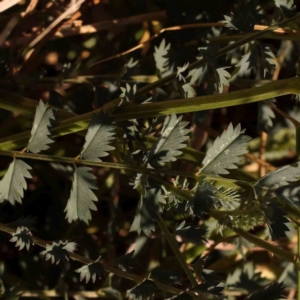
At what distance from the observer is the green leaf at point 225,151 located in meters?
0.70

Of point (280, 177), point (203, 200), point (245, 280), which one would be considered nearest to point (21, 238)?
point (203, 200)

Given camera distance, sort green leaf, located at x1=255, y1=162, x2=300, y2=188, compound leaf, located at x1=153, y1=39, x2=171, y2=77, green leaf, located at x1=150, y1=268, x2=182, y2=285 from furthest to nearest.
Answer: compound leaf, located at x1=153, y1=39, x2=171, y2=77 < green leaf, located at x1=150, y1=268, x2=182, y2=285 < green leaf, located at x1=255, y1=162, x2=300, y2=188

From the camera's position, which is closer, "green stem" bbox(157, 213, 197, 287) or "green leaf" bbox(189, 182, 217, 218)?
"green leaf" bbox(189, 182, 217, 218)

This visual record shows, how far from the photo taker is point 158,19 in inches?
45.3

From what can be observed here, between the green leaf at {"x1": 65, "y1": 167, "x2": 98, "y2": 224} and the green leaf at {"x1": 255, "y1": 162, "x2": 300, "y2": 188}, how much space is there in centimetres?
24

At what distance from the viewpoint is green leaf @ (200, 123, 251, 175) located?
0.70 m

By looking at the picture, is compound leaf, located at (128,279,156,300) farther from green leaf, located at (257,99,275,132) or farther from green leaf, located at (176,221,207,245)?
green leaf, located at (257,99,275,132)

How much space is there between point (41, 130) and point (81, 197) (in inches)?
4.7

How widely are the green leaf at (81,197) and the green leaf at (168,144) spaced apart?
10cm

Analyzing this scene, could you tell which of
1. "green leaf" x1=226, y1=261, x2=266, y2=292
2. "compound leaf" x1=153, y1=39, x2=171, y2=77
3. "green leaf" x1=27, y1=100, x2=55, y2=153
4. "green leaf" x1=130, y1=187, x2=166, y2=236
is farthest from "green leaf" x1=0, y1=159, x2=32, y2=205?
"green leaf" x1=226, y1=261, x2=266, y2=292

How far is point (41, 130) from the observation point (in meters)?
0.76

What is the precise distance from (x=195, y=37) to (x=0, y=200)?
519 millimetres

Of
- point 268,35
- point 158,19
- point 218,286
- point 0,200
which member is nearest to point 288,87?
point 268,35

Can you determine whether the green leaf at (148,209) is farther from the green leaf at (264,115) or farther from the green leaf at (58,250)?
the green leaf at (264,115)
